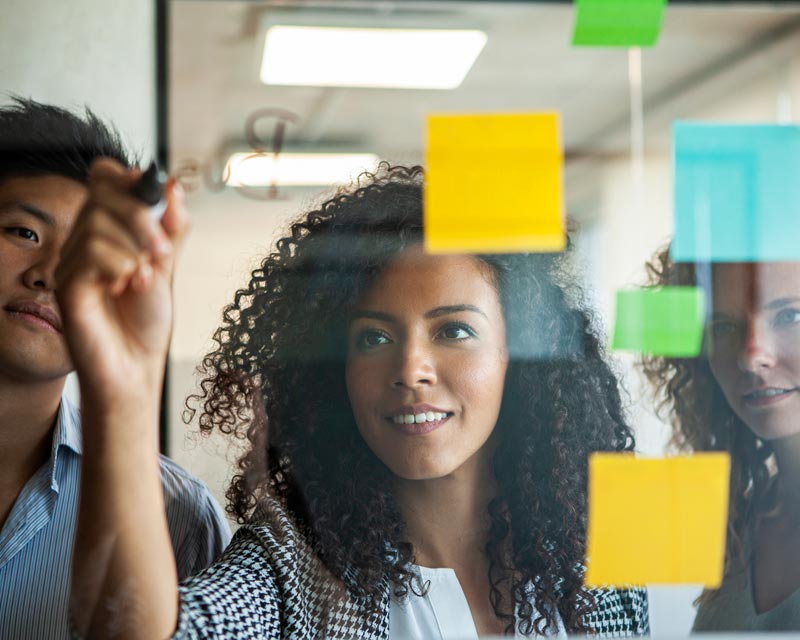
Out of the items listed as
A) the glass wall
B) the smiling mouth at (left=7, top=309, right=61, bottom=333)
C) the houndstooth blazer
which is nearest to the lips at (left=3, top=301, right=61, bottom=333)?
the smiling mouth at (left=7, top=309, right=61, bottom=333)

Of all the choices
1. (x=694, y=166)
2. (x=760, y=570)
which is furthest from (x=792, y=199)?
(x=760, y=570)

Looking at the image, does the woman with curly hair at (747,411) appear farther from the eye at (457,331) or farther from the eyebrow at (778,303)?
the eye at (457,331)

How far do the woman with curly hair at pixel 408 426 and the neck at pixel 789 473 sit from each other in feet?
0.55

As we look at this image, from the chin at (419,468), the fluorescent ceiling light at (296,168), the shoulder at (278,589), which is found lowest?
the shoulder at (278,589)

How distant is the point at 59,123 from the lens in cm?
82

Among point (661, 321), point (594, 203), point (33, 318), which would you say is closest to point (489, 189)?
point (594, 203)

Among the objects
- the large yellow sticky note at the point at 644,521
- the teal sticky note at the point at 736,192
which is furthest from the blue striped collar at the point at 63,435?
the teal sticky note at the point at 736,192

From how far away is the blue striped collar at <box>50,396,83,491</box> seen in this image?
0.80 m

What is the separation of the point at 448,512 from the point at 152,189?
41 centimetres

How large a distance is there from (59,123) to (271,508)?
41cm

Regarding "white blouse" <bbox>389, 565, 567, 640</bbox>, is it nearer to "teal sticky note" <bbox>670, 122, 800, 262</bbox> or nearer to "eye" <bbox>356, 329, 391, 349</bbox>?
"eye" <bbox>356, 329, 391, 349</bbox>

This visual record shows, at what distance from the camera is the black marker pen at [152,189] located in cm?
60

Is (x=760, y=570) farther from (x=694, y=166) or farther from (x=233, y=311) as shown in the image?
(x=233, y=311)

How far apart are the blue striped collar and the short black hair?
0.21 m
